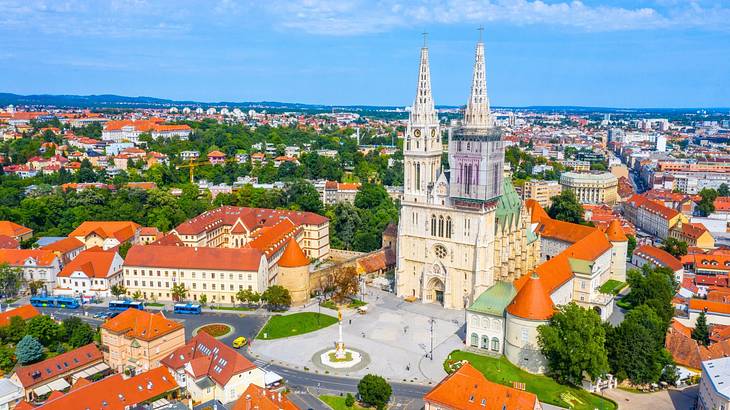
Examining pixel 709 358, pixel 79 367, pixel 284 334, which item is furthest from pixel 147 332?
pixel 709 358

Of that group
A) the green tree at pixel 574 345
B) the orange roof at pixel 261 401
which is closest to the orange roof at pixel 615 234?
the green tree at pixel 574 345

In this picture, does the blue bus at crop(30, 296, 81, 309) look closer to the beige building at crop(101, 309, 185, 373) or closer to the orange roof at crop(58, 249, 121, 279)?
the orange roof at crop(58, 249, 121, 279)

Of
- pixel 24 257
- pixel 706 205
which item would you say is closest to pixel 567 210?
pixel 706 205

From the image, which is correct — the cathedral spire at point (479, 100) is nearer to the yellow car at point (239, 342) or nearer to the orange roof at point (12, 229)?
the yellow car at point (239, 342)

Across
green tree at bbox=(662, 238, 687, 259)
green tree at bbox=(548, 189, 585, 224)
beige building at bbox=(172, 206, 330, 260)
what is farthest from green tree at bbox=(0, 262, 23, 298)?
green tree at bbox=(548, 189, 585, 224)

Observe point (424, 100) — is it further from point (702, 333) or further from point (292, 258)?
point (702, 333)
